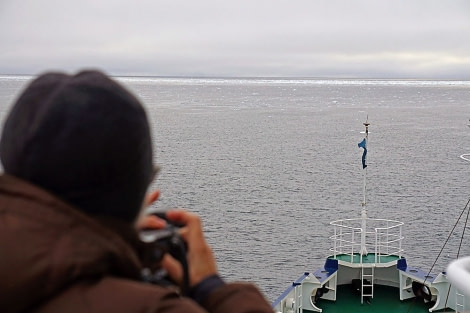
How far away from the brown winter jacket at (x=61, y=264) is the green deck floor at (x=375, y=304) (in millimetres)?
11371

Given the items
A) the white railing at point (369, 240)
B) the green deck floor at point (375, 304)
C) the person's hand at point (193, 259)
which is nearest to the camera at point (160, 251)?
the person's hand at point (193, 259)

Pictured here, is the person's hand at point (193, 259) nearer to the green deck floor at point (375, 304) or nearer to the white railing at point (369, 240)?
the white railing at point (369, 240)

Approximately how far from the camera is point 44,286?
918 mm

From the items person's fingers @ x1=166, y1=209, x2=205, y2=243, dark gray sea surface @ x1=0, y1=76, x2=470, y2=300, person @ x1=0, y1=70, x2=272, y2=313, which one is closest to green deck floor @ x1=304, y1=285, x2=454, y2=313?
dark gray sea surface @ x1=0, y1=76, x2=470, y2=300

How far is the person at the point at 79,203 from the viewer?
93 centimetres

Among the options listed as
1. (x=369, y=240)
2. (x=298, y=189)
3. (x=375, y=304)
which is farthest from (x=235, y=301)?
(x=298, y=189)

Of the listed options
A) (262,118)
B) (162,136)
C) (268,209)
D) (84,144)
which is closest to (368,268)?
(84,144)

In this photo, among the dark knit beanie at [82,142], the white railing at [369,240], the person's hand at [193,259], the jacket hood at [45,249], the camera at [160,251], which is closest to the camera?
the jacket hood at [45,249]

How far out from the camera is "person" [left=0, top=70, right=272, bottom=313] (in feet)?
3.05

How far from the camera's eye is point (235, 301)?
3.82 feet

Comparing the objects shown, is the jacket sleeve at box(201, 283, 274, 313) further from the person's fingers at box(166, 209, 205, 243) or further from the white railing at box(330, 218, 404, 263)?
the white railing at box(330, 218, 404, 263)

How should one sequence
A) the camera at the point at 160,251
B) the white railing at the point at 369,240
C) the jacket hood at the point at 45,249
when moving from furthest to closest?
the white railing at the point at 369,240 → the camera at the point at 160,251 → the jacket hood at the point at 45,249

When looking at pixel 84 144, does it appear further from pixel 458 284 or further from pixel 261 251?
pixel 261 251

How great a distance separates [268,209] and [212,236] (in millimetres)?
5465
